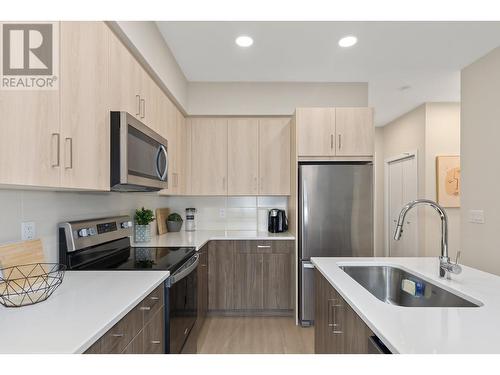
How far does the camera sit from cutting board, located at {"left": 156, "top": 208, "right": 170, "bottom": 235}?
327 centimetres

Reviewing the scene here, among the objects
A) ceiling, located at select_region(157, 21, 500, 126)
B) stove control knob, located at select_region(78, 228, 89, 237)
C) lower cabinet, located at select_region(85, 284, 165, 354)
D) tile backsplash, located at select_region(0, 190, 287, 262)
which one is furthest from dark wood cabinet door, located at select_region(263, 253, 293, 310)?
ceiling, located at select_region(157, 21, 500, 126)

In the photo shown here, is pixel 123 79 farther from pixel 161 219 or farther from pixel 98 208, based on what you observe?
pixel 161 219

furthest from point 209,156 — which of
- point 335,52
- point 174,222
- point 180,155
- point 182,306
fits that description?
point 182,306

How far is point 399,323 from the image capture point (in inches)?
36.3

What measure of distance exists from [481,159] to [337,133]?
4.22ft

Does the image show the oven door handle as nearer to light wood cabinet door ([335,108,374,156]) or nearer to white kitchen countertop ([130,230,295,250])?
white kitchen countertop ([130,230,295,250])

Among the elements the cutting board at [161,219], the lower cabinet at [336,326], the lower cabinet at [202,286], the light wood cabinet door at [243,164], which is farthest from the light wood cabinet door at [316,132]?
the cutting board at [161,219]

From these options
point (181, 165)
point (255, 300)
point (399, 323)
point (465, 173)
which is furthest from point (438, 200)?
point (399, 323)

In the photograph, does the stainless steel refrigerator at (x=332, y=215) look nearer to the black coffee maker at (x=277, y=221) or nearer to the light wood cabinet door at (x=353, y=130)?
the light wood cabinet door at (x=353, y=130)

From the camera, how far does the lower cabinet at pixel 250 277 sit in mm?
3166

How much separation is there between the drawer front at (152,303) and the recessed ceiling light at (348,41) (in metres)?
2.35

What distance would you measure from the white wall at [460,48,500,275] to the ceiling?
0.21 meters

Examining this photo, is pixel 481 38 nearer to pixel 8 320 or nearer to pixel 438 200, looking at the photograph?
pixel 438 200
